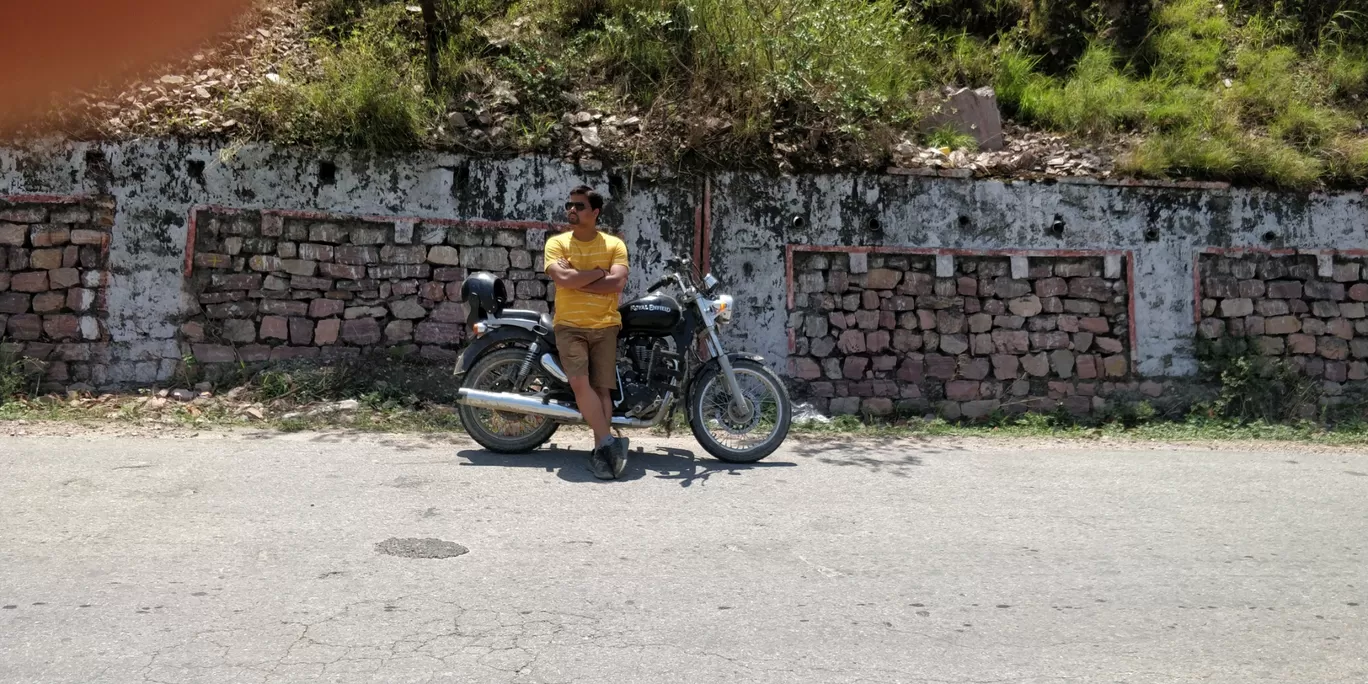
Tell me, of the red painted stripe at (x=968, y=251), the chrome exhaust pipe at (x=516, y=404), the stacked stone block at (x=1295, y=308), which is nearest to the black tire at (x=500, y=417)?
the chrome exhaust pipe at (x=516, y=404)

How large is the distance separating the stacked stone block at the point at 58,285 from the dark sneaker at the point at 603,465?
4556 mm

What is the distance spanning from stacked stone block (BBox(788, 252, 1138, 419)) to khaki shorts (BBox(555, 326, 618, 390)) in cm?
271

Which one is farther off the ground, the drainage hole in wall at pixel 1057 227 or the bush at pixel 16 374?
the drainage hole in wall at pixel 1057 227

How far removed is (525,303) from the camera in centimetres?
807

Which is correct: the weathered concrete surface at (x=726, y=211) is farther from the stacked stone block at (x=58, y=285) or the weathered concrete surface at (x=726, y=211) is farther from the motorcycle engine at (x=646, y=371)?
the motorcycle engine at (x=646, y=371)

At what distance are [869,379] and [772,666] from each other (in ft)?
17.1

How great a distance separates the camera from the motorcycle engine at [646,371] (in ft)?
19.7

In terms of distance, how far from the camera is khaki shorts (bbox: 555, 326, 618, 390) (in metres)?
5.77

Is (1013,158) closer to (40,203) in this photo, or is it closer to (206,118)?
(206,118)

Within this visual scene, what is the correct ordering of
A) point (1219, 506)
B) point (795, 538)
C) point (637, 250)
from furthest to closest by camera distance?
point (637, 250) → point (1219, 506) → point (795, 538)

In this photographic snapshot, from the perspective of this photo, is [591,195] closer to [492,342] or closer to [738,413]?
[492,342]

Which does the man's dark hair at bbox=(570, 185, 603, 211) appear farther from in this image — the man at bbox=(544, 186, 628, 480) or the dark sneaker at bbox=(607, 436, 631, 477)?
the dark sneaker at bbox=(607, 436, 631, 477)

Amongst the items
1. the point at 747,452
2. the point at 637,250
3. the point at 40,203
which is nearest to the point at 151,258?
the point at 40,203

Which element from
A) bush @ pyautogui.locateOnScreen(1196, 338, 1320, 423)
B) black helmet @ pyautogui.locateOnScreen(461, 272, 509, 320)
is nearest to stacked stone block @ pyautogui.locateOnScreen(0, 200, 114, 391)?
black helmet @ pyautogui.locateOnScreen(461, 272, 509, 320)
